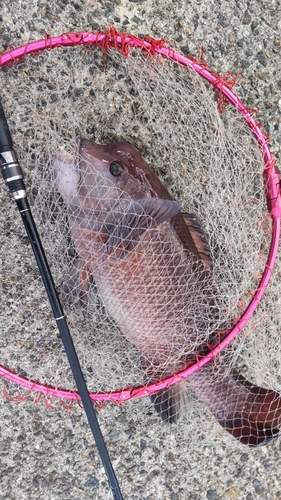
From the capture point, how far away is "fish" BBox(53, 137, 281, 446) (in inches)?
55.0

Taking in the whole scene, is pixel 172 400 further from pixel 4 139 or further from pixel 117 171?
pixel 4 139

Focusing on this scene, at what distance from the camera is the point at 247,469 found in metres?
1.93

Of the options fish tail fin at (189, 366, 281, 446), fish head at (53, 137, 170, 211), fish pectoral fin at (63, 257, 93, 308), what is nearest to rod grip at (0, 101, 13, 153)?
fish head at (53, 137, 170, 211)

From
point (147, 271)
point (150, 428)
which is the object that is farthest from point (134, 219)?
point (150, 428)

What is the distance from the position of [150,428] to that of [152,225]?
0.92 m

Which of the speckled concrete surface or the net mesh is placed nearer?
the net mesh

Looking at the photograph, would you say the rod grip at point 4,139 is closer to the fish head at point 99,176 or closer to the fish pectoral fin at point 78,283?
the fish head at point 99,176

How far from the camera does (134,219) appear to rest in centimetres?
138

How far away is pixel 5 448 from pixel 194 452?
2.52 feet

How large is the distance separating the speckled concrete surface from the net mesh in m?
0.20

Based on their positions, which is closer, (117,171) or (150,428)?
(117,171)

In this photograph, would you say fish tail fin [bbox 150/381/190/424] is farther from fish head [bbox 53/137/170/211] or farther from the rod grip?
the rod grip

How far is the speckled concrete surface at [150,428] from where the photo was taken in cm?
158

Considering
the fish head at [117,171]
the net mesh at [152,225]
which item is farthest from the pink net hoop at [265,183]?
the fish head at [117,171]
